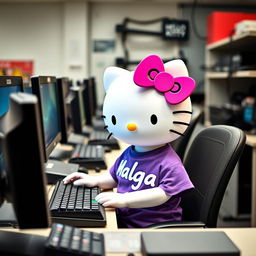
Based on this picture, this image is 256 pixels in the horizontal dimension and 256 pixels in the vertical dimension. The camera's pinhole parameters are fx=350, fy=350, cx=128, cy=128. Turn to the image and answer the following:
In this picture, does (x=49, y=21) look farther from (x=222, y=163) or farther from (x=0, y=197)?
(x=0, y=197)

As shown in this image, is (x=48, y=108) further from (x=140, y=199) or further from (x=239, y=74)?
(x=239, y=74)

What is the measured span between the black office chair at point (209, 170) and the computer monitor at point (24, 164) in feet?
1.64

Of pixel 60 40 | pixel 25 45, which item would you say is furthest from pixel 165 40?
pixel 25 45

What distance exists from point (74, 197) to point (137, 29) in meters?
4.27

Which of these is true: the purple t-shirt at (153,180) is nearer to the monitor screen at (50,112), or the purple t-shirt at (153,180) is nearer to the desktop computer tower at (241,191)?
the monitor screen at (50,112)

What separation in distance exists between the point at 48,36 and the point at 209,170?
14.3 feet

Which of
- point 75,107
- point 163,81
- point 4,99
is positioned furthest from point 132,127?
point 75,107

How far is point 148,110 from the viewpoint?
3.57ft

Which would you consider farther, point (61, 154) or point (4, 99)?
point (61, 154)

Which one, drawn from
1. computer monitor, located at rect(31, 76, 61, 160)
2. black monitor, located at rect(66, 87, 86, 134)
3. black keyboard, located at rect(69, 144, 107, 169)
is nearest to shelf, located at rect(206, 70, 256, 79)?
black monitor, located at rect(66, 87, 86, 134)

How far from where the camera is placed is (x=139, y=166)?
1168 millimetres

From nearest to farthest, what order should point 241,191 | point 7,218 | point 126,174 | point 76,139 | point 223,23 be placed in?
1. point 7,218
2. point 126,174
3. point 76,139
4. point 241,191
5. point 223,23

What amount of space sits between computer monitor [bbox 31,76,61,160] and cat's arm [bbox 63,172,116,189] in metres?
0.21

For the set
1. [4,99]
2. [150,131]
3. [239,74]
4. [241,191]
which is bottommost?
[241,191]
